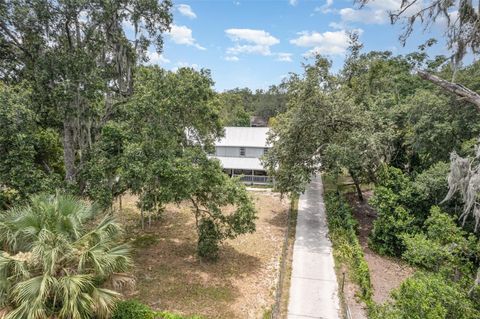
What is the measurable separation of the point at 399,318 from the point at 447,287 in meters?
1.54

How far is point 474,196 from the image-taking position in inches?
332

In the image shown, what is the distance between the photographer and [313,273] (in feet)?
41.2

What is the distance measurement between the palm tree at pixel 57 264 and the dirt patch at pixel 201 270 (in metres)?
3.48

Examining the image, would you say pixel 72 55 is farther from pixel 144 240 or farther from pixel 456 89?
pixel 456 89

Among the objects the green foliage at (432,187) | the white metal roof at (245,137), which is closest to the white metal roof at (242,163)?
the white metal roof at (245,137)

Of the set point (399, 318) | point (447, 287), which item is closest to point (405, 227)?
point (447, 287)

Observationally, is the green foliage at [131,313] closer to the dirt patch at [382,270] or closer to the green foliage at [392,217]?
the dirt patch at [382,270]

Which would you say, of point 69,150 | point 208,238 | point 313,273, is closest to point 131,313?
point 208,238

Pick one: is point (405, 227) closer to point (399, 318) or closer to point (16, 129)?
point (399, 318)

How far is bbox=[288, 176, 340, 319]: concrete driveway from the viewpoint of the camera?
10172mm

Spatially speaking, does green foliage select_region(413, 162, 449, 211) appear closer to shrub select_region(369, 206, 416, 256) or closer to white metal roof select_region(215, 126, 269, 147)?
shrub select_region(369, 206, 416, 256)

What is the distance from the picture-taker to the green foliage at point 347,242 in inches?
442

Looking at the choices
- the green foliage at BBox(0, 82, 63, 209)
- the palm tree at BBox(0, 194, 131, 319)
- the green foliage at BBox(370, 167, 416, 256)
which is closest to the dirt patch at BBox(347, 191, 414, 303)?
the green foliage at BBox(370, 167, 416, 256)

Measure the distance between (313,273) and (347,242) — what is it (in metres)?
3.14
